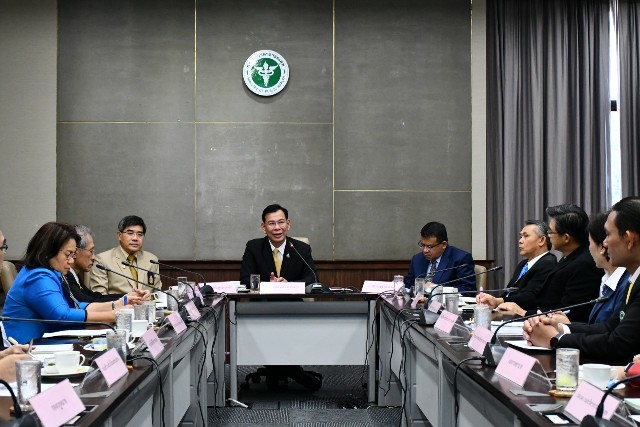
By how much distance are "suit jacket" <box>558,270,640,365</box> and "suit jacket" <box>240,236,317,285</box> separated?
3.13m

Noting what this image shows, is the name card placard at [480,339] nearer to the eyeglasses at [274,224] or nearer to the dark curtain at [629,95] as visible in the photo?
the eyeglasses at [274,224]

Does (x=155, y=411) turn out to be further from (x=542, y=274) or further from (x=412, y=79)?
(x=412, y=79)

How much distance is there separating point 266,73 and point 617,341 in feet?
15.9

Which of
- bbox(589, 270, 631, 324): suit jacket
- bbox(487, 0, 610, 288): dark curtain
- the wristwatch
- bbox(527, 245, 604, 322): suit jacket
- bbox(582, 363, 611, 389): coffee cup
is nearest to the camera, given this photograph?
bbox(582, 363, 611, 389): coffee cup

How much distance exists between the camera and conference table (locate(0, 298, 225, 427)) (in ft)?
6.33

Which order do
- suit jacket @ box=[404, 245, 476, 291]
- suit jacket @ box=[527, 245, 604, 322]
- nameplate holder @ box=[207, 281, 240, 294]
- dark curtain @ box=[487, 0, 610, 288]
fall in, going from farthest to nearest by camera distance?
dark curtain @ box=[487, 0, 610, 288]
suit jacket @ box=[404, 245, 476, 291]
nameplate holder @ box=[207, 281, 240, 294]
suit jacket @ box=[527, 245, 604, 322]

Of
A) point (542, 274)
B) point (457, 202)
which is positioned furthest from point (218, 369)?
point (457, 202)

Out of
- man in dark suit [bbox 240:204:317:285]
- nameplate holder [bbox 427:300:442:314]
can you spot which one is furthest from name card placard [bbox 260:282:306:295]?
nameplate holder [bbox 427:300:442:314]

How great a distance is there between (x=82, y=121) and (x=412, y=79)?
9.46 feet

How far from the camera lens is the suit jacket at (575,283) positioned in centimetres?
387

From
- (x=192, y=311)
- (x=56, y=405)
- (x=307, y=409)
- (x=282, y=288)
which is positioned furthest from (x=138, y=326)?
(x=282, y=288)

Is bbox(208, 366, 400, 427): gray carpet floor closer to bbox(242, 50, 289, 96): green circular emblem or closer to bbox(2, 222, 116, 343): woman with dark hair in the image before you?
bbox(2, 222, 116, 343): woman with dark hair

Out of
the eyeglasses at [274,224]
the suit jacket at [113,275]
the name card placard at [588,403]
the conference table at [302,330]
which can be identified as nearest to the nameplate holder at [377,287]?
the conference table at [302,330]

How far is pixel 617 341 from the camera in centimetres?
247
